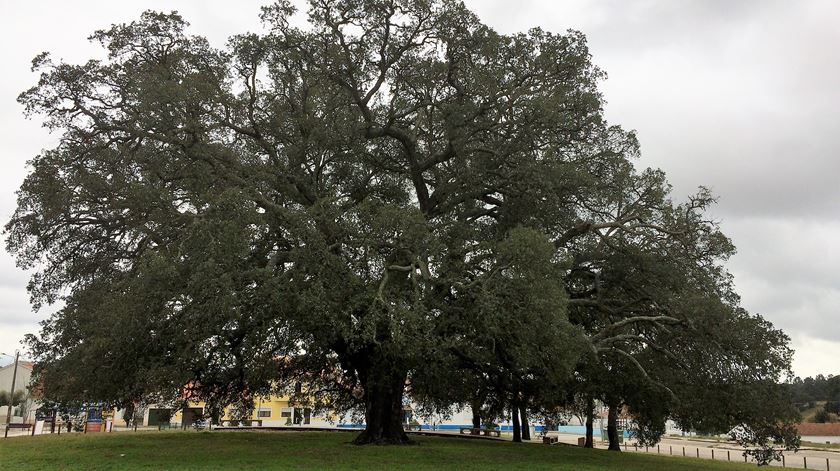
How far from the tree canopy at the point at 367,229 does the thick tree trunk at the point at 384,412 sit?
8 cm

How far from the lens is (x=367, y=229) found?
16938 millimetres

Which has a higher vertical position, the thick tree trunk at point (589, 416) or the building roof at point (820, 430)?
the thick tree trunk at point (589, 416)

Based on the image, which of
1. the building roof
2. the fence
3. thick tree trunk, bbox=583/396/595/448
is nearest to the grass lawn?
thick tree trunk, bbox=583/396/595/448

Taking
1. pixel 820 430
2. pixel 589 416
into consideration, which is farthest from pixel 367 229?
pixel 820 430

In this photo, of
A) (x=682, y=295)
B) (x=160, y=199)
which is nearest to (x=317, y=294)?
(x=160, y=199)

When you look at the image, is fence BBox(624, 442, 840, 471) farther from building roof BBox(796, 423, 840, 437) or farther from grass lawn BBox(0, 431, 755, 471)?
building roof BBox(796, 423, 840, 437)

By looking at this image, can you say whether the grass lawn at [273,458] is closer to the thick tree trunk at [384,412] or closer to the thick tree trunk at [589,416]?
the thick tree trunk at [384,412]

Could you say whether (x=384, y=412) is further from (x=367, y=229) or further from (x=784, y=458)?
(x=784, y=458)

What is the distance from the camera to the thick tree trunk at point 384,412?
70.1 feet

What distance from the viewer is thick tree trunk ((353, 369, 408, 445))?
2138 centimetres

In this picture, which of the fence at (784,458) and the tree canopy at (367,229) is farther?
the fence at (784,458)

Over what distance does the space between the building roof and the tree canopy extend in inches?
2543

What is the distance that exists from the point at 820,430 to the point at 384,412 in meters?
70.9

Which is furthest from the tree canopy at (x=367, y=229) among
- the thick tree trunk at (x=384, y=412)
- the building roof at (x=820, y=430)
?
the building roof at (x=820, y=430)
